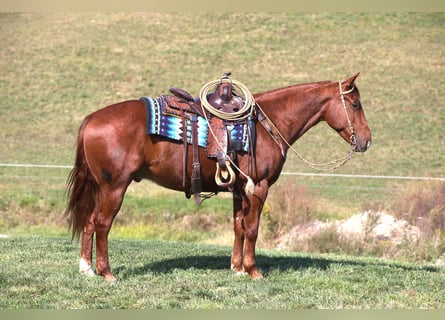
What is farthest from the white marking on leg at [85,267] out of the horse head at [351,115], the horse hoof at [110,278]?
the horse head at [351,115]

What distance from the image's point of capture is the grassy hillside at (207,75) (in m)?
21.6

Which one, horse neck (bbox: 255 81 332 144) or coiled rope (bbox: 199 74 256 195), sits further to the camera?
horse neck (bbox: 255 81 332 144)

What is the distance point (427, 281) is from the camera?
800 centimetres

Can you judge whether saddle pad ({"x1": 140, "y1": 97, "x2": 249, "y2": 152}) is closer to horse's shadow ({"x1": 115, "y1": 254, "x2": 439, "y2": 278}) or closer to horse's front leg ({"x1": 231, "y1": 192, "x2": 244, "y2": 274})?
horse's front leg ({"x1": 231, "y1": 192, "x2": 244, "y2": 274})

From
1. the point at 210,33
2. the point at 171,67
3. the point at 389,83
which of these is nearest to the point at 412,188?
the point at 389,83

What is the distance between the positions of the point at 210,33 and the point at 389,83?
11.7 metres

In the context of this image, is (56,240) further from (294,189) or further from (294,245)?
(294,189)

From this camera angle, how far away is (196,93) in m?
32.1

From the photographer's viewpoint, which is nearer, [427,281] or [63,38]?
[427,281]

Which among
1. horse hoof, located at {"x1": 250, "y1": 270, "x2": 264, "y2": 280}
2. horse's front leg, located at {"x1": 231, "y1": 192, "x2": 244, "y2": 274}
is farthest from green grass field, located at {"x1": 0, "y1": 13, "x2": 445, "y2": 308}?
horse's front leg, located at {"x1": 231, "y1": 192, "x2": 244, "y2": 274}

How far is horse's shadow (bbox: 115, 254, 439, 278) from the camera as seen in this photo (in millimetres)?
8242

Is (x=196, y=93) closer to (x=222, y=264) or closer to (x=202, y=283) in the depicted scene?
(x=222, y=264)

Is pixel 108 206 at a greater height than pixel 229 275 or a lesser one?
greater

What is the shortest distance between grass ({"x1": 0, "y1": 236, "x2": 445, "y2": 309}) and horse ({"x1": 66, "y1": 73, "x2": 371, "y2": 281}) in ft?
1.46
